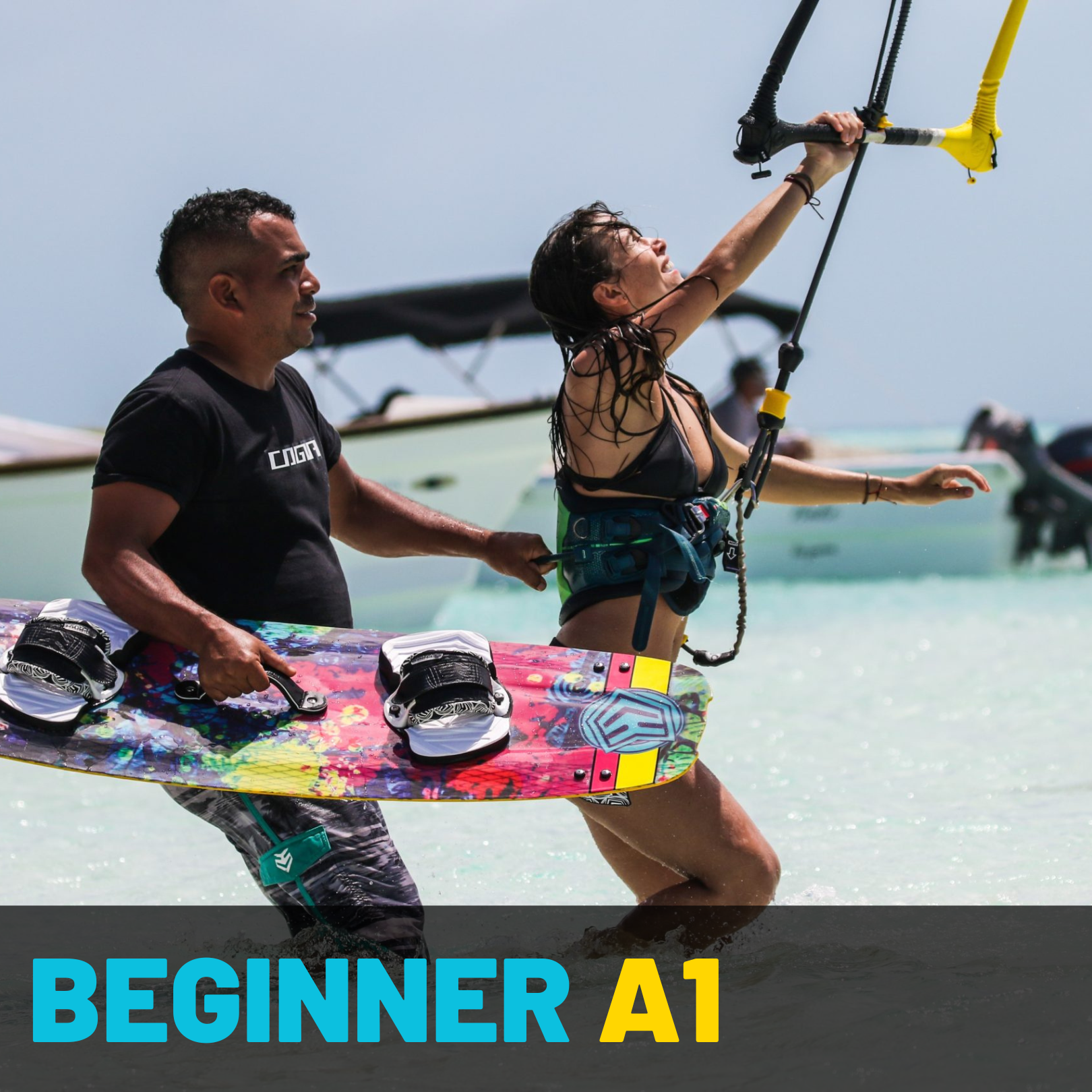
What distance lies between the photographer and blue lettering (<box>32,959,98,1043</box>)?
301 centimetres

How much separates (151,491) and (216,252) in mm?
657

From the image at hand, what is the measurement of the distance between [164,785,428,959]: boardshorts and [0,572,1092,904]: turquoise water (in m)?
1.74

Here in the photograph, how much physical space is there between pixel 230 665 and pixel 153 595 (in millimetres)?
245

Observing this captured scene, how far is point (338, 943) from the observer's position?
9.77ft

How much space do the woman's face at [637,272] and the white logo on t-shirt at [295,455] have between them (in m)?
0.86

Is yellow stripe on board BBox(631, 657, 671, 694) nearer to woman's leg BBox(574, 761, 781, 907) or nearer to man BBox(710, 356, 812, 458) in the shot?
woman's leg BBox(574, 761, 781, 907)

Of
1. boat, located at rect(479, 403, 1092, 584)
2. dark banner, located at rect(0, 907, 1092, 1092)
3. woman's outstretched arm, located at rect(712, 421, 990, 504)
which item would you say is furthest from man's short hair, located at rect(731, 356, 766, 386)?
dark banner, located at rect(0, 907, 1092, 1092)

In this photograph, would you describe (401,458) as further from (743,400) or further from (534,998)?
(534,998)

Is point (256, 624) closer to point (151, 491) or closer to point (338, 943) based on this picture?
point (151, 491)

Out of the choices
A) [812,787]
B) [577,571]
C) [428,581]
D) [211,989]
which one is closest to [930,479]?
[577,571]

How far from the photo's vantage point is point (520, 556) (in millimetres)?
3482

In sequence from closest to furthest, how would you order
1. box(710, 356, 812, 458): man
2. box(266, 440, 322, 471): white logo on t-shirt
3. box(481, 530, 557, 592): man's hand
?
box(266, 440, 322, 471): white logo on t-shirt, box(481, 530, 557, 592): man's hand, box(710, 356, 812, 458): man

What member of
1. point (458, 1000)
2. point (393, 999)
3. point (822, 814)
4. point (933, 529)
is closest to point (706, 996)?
point (458, 1000)

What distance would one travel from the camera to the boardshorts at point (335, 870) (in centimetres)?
296
